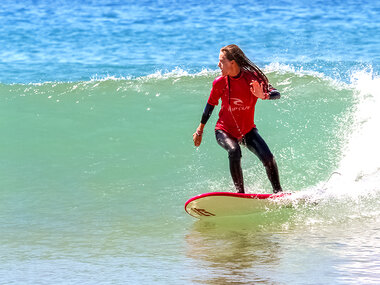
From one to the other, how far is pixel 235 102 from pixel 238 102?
3cm

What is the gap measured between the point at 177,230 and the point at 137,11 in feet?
70.0

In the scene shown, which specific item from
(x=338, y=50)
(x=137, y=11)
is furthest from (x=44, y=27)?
(x=338, y=50)

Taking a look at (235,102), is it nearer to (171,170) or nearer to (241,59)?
(241,59)

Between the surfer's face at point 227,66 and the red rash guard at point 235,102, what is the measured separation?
0.20 ft

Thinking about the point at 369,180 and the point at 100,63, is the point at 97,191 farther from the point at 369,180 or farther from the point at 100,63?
the point at 100,63

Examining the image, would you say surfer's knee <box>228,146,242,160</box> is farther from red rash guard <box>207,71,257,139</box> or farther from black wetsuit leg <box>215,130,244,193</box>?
red rash guard <box>207,71,257,139</box>

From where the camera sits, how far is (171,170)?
8773mm

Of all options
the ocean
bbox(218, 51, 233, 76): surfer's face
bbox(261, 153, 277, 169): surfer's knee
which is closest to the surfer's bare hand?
bbox(218, 51, 233, 76): surfer's face

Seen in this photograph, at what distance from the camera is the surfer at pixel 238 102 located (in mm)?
6477

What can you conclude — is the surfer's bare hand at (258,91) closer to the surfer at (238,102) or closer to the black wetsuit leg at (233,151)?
the surfer at (238,102)

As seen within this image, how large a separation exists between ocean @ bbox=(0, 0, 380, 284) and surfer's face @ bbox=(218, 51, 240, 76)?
73 cm

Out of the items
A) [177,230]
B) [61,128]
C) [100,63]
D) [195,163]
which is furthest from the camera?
[100,63]

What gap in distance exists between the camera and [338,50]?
18.2 meters

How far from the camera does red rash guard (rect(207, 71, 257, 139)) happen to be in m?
6.54
